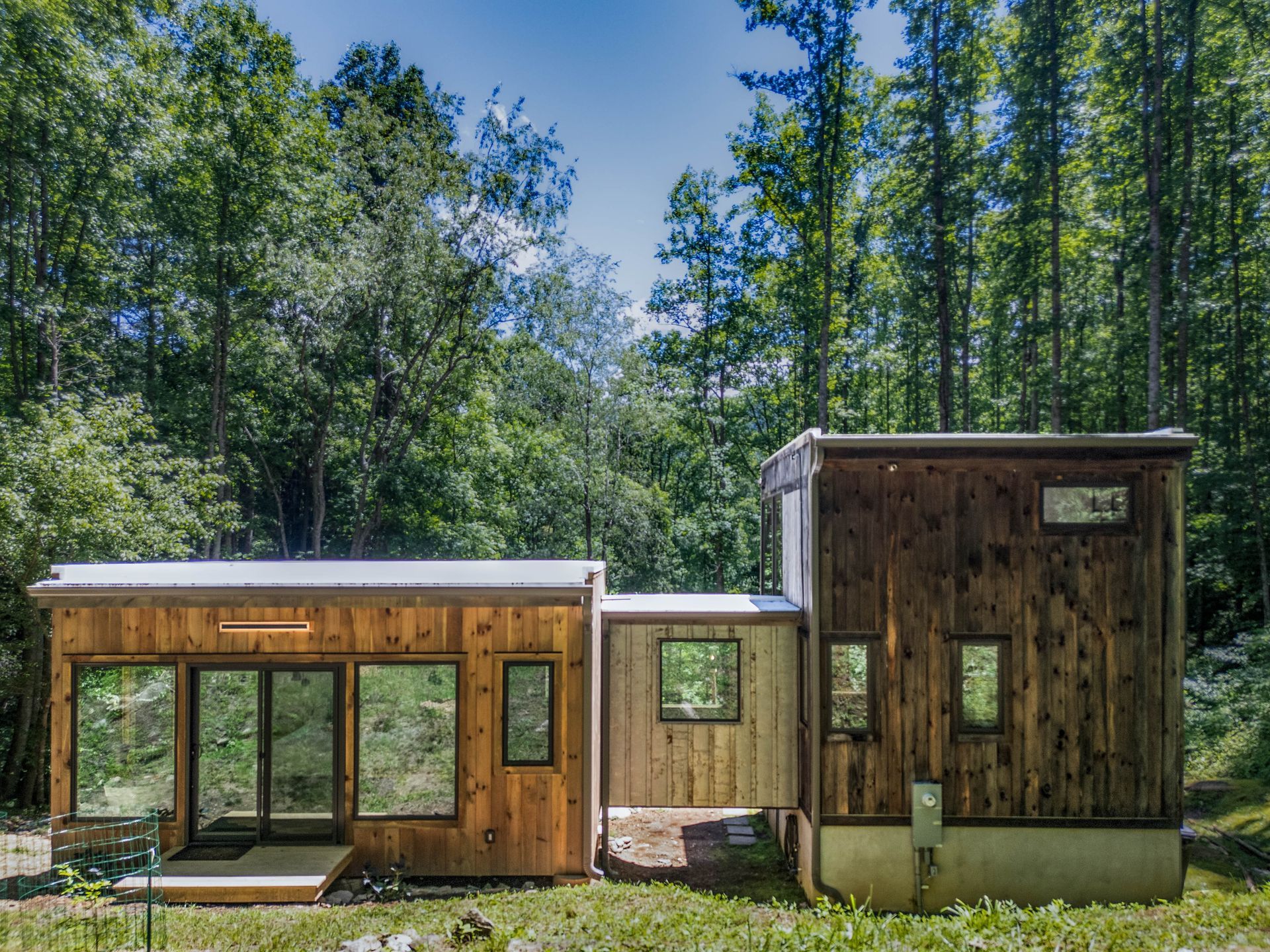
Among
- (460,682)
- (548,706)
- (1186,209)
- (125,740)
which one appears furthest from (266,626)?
(1186,209)

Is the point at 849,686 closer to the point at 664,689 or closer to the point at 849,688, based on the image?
the point at 849,688

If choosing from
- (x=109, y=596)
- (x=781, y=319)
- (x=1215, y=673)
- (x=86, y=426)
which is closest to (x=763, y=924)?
(x=109, y=596)

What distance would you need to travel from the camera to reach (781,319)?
59.9ft

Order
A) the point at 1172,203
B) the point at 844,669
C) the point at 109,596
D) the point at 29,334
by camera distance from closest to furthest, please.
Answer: the point at 109,596
the point at 844,669
the point at 1172,203
the point at 29,334

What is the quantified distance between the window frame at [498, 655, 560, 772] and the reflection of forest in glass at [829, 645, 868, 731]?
2636 mm

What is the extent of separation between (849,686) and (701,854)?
9.45 ft

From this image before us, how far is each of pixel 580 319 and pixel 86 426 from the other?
1005 cm

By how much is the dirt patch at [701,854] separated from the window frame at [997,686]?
2304 mm

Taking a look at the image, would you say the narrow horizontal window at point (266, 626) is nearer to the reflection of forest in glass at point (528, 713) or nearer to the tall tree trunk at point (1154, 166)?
the reflection of forest in glass at point (528, 713)

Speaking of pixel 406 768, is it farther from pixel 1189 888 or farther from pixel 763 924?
pixel 1189 888

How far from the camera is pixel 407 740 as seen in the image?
21.1ft

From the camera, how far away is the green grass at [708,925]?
405 centimetres

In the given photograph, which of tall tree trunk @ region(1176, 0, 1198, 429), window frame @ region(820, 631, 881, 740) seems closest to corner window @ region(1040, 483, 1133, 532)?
window frame @ region(820, 631, 881, 740)

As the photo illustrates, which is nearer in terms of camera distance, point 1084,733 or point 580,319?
point 1084,733
